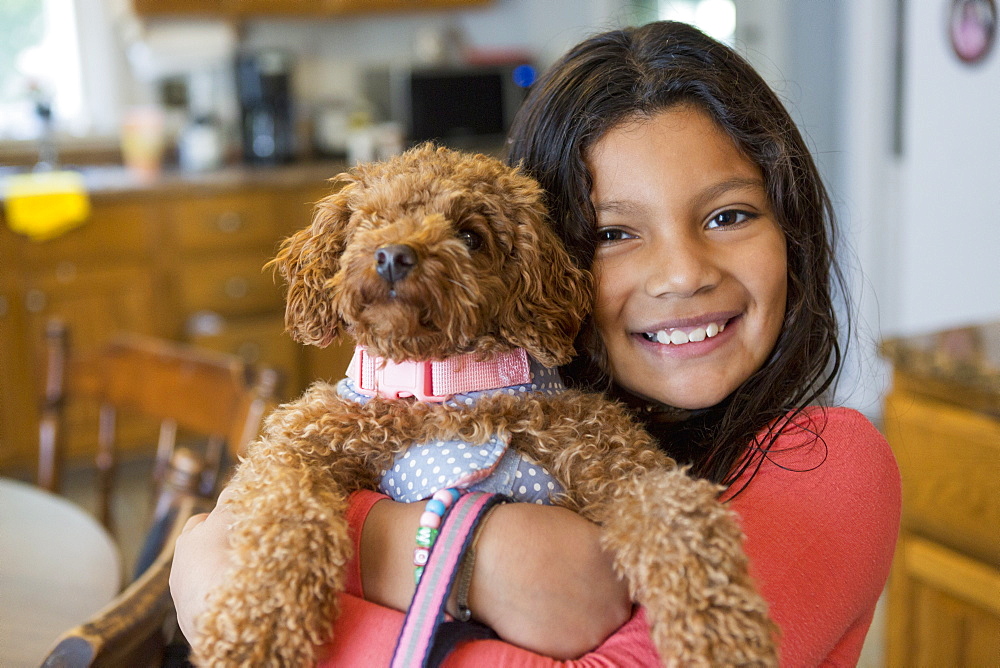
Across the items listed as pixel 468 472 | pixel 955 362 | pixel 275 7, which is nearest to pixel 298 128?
pixel 275 7

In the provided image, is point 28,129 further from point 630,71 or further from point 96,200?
point 630,71

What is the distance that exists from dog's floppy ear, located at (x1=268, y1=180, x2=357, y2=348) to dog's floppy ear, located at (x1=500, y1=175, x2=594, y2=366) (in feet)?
0.69

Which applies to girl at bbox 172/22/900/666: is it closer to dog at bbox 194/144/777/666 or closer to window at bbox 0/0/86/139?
dog at bbox 194/144/777/666

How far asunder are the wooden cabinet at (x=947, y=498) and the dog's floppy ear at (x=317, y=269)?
4.43ft

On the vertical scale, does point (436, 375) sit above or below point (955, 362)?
above

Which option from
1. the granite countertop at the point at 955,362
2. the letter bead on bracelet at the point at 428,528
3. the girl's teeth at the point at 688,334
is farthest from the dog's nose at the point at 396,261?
the granite countertop at the point at 955,362

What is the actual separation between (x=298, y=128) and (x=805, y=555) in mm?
4454

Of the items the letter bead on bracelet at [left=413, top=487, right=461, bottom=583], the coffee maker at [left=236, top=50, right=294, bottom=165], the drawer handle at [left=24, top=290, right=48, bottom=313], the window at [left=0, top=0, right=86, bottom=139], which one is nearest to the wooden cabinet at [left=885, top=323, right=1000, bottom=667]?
the letter bead on bracelet at [left=413, top=487, right=461, bottom=583]

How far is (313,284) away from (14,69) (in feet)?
14.0

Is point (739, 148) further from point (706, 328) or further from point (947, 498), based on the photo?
point (947, 498)

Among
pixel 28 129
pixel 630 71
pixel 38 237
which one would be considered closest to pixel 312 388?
pixel 630 71

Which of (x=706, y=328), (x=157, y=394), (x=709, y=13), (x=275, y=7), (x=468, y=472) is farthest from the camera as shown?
(x=709, y=13)

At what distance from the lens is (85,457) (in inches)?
155

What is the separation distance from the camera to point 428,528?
0.84 metres
